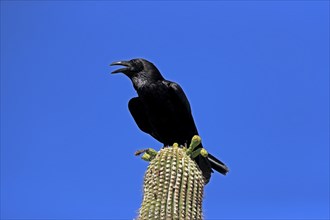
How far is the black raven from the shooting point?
304 inches

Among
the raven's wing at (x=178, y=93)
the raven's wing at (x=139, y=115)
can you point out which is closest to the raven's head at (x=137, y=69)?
the raven's wing at (x=178, y=93)

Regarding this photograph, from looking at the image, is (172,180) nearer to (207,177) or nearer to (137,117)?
(207,177)

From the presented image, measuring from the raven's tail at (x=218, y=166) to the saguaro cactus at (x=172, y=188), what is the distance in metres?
2.29

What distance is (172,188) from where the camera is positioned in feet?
13.9

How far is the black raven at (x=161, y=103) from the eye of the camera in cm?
773

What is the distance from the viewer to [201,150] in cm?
482

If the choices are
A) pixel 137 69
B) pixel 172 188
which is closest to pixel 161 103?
pixel 137 69

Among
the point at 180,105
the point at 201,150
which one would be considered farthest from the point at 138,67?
the point at 201,150

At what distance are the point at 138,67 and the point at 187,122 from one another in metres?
1.03

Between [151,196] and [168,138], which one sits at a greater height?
[168,138]

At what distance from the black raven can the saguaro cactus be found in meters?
3.14

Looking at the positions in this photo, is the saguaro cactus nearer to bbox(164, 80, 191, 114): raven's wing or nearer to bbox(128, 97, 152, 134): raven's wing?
bbox(164, 80, 191, 114): raven's wing

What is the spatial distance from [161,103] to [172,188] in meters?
3.63

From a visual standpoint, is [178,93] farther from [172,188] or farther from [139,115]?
[172,188]
